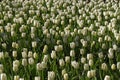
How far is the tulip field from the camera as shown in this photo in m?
5.29

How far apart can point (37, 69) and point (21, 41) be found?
157 cm

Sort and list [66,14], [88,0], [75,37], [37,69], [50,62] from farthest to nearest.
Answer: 1. [88,0]
2. [66,14]
3. [75,37]
4. [50,62]
5. [37,69]

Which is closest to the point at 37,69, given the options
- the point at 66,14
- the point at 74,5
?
the point at 66,14

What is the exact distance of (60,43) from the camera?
21.7 feet

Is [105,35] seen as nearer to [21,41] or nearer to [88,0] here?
[21,41]

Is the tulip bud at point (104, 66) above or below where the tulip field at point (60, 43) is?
below

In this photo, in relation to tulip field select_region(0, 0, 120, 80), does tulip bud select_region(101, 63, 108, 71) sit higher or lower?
lower

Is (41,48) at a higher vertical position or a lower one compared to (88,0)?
lower

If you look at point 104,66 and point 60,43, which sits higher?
point 60,43

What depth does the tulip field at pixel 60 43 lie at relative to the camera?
5285 millimetres

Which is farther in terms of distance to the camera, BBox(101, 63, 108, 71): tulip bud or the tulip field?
the tulip field

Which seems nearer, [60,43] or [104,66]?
[104,66]

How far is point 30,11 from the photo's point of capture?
9039 millimetres

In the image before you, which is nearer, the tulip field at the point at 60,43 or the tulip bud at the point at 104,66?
the tulip bud at the point at 104,66
